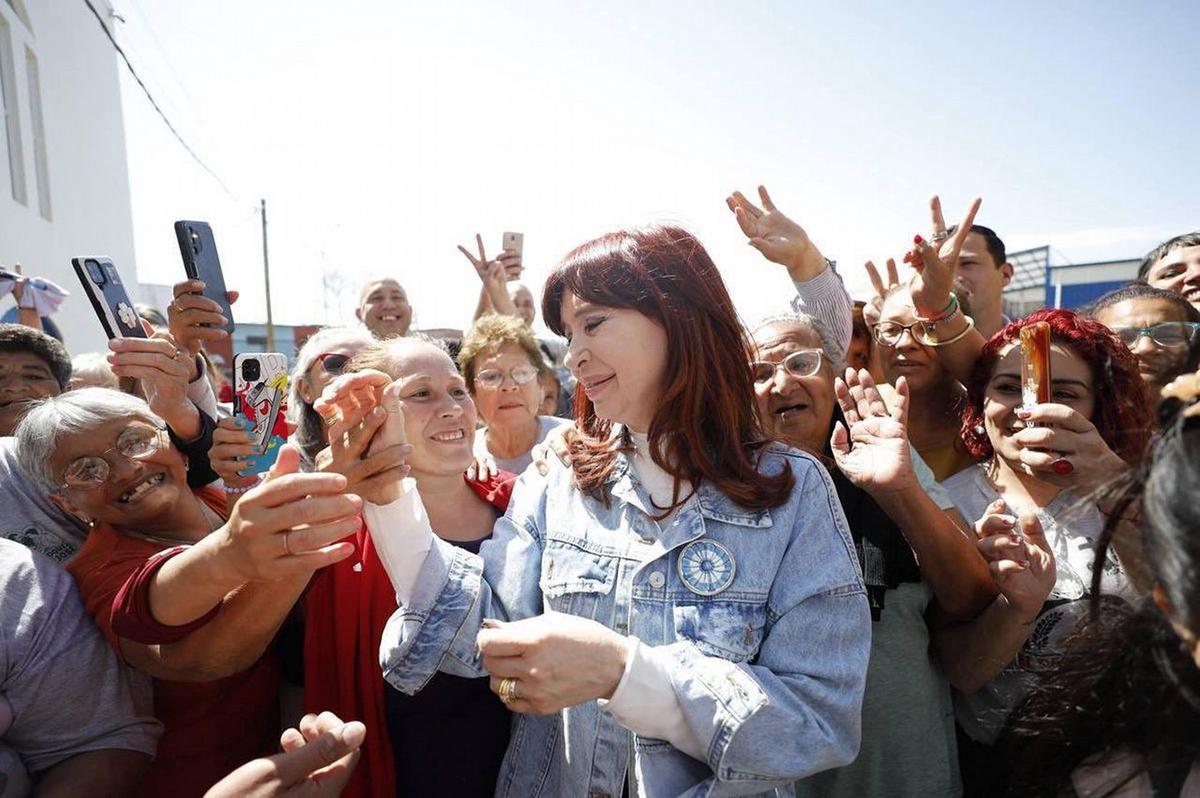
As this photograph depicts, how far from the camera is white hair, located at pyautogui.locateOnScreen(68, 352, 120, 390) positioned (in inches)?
149

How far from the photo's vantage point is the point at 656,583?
1.54 m

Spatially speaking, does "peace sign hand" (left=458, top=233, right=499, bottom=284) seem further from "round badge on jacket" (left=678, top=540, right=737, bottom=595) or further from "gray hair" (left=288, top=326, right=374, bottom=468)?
"round badge on jacket" (left=678, top=540, right=737, bottom=595)

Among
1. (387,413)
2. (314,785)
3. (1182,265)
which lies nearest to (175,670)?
(314,785)

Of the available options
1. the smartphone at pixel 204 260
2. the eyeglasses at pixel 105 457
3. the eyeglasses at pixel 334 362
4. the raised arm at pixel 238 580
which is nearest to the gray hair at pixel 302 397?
the eyeglasses at pixel 334 362

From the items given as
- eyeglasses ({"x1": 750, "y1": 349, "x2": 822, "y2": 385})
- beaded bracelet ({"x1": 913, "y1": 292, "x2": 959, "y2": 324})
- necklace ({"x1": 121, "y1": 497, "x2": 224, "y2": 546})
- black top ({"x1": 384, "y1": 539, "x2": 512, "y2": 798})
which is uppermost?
beaded bracelet ({"x1": 913, "y1": 292, "x2": 959, "y2": 324})

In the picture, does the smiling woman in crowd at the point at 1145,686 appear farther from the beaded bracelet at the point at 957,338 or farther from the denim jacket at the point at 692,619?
the beaded bracelet at the point at 957,338

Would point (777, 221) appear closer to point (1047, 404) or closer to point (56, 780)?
point (1047, 404)

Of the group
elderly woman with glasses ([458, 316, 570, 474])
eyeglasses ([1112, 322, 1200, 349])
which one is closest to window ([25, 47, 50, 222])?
elderly woman with glasses ([458, 316, 570, 474])

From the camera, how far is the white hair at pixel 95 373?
3.79 meters

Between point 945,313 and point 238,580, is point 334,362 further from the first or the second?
point 945,313

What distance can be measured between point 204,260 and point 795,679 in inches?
85.9

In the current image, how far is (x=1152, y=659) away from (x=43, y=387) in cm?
400

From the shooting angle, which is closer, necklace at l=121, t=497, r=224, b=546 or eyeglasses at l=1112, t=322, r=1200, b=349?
necklace at l=121, t=497, r=224, b=546

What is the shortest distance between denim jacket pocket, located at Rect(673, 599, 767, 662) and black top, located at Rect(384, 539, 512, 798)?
2.37 feet
